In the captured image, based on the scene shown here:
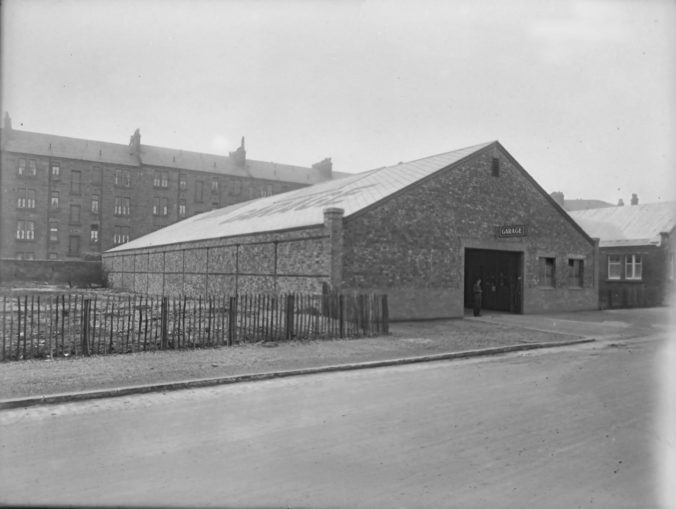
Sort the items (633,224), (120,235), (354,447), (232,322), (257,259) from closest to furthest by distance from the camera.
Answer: (354,447)
(232,322)
(257,259)
(633,224)
(120,235)

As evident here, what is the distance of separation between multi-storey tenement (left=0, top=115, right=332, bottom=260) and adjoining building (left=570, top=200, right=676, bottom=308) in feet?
144

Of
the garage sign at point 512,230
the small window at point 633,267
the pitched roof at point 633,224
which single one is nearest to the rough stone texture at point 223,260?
the garage sign at point 512,230

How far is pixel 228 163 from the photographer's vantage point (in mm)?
68875

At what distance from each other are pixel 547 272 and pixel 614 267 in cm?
1621

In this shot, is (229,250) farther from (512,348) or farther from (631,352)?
(631,352)

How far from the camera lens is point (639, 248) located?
112 feet

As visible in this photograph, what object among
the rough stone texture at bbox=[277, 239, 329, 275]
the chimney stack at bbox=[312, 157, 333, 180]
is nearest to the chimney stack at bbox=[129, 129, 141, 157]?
the chimney stack at bbox=[312, 157, 333, 180]

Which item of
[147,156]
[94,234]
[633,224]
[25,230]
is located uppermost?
[147,156]

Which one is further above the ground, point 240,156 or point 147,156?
point 240,156

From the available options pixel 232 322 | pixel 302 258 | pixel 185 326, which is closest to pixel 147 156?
pixel 302 258

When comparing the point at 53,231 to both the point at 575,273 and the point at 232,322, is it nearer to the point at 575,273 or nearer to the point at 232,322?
the point at 232,322

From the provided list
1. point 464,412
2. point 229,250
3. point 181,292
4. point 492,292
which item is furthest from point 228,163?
point 464,412

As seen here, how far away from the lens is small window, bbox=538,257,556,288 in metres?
22.9

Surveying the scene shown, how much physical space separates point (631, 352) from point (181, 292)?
22.5 m
